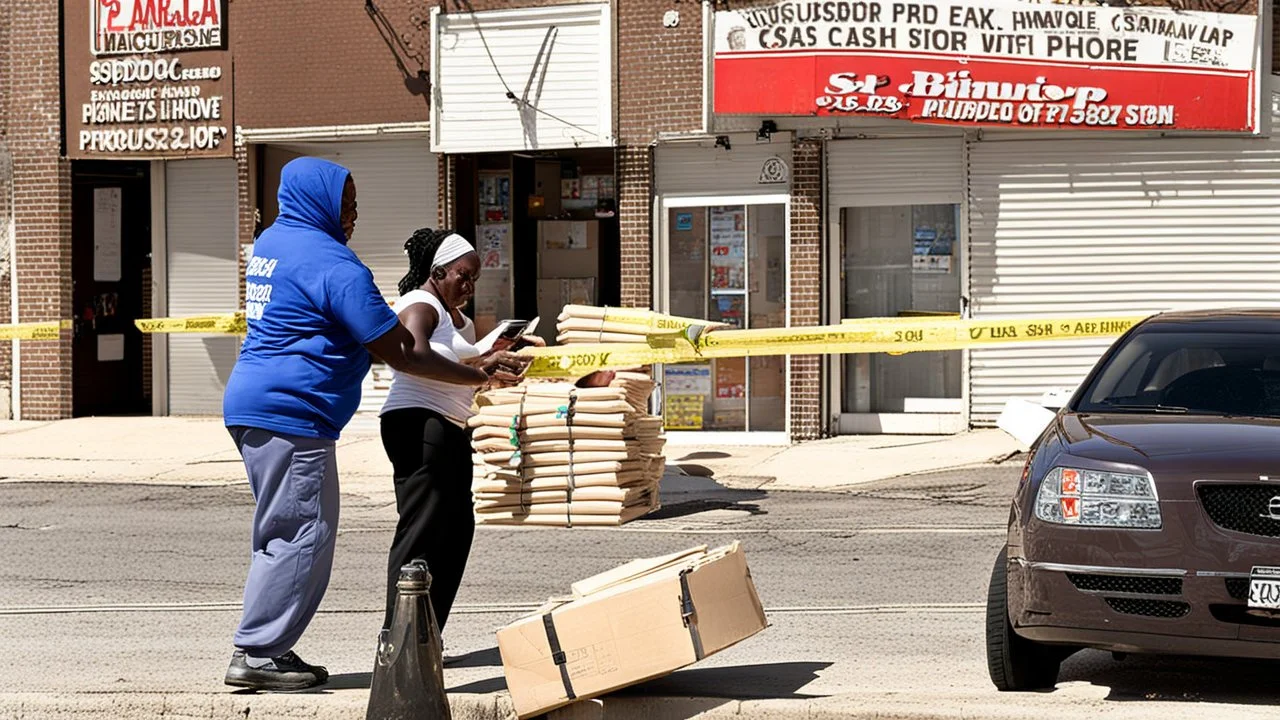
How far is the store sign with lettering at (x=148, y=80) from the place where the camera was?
67.8ft

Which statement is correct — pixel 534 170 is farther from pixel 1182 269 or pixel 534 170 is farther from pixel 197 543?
pixel 197 543

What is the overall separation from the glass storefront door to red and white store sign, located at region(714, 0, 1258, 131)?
4.24ft

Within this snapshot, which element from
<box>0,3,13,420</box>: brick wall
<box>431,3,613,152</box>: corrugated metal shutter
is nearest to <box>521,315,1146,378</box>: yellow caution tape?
<box>431,3,613,152</box>: corrugated metal shutter

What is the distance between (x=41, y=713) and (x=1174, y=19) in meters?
13.9

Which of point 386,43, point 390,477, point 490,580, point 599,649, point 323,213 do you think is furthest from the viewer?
point 386,43

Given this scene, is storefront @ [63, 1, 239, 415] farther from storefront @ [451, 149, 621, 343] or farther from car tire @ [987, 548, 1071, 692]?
car tire @ [987, 548, 1071, 692]

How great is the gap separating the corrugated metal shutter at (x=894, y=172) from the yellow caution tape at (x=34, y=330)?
28.1ft

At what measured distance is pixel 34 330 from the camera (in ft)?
62.7

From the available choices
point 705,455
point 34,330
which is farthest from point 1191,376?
point 34,330

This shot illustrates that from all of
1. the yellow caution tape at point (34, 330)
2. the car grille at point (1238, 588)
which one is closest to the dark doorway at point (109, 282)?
the yellow caution tape at point (34, 330)

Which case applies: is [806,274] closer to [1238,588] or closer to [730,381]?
[730,381]

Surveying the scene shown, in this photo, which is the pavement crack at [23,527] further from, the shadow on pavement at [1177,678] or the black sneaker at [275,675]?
the shadow on pavement at [1177,678]

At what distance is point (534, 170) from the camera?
20219mm

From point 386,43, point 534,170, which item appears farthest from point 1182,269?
point 386,43
